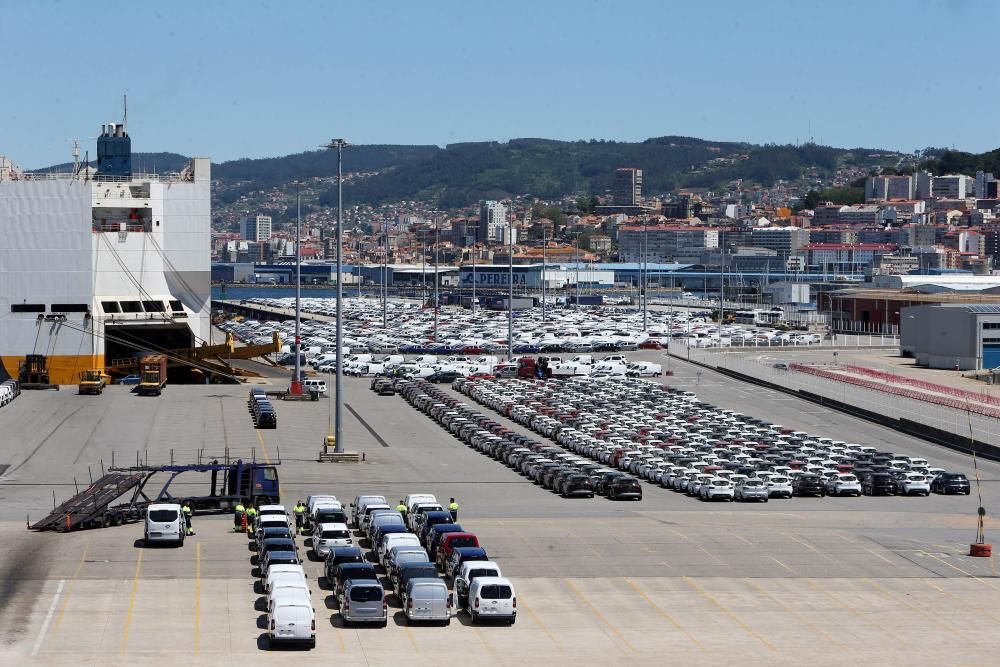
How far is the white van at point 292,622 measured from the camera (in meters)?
25.7

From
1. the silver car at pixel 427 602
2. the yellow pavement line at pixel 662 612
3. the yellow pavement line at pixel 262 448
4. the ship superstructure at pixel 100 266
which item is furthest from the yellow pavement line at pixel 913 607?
the ship superstructure at pixel 100 266

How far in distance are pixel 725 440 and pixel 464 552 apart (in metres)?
30.7

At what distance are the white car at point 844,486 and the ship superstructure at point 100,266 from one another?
130 feet

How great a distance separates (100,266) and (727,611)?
176ft

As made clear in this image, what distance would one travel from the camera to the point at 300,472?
48.5m

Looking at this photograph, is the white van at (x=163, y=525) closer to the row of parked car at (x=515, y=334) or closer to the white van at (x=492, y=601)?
the white van at (x=492, y=601)

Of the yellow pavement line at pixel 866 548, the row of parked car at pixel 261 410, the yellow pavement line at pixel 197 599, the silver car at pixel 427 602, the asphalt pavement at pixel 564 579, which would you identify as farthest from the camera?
the row of parked car at pixel 261 410

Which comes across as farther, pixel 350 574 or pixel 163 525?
pixel 163 525

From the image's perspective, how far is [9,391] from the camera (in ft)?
220

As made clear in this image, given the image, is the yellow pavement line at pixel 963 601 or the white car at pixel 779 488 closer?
the yellow pavement line at pixel 963 601

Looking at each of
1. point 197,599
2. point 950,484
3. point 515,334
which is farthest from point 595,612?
point 515,334

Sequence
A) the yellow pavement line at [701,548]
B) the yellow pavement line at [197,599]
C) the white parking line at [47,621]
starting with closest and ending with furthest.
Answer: the white parking line at [47,621]
the yellow pavement line at [197,599]
the yellow pavement line at [701,548]

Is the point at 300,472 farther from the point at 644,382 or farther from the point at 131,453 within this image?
the point at 644,382

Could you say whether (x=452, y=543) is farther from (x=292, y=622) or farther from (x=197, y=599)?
(x=292, y=622)
